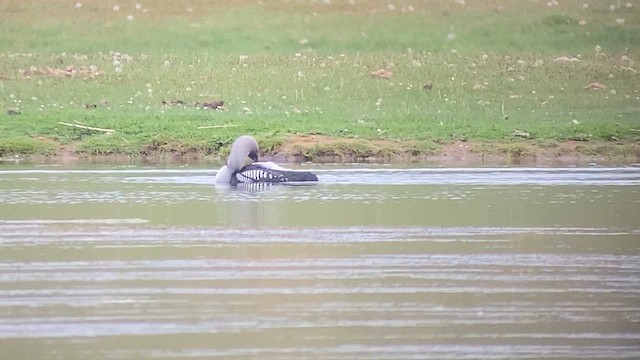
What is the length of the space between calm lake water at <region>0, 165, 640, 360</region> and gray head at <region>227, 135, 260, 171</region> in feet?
1.53

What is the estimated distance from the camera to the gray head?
17.7 m

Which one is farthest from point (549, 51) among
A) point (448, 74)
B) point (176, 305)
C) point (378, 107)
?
point (176, 305)

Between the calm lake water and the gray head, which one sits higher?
the gray head

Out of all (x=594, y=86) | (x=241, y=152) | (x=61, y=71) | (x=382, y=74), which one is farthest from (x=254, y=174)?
(x=594, y=86)

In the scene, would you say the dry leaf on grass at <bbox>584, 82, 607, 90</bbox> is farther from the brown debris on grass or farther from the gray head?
the gray head

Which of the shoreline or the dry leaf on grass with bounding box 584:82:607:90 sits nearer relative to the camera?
→ the shoreline

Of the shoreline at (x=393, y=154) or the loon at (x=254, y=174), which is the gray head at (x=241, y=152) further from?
the shoreline at (x=393, y=154)

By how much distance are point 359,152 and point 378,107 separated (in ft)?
10.2

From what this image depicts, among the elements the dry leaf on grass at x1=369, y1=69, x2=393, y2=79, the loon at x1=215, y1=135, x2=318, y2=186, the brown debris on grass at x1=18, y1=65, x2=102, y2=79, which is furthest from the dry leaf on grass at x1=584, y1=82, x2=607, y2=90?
the loon at x1=215, y1=135, x2=318, y2=186

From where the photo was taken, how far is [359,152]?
70.5ft

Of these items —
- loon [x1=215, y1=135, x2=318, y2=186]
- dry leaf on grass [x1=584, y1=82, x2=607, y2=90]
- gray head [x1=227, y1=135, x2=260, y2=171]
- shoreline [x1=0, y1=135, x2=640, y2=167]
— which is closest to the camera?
loon [x1=215, y1=135, x2=318, y2=186]

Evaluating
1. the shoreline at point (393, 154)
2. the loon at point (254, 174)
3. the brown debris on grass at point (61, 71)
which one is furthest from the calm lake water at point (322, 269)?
the brown debris on grass at point (61, 71)

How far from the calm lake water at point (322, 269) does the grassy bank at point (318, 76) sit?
15.1 feet

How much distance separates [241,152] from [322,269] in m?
7.01
